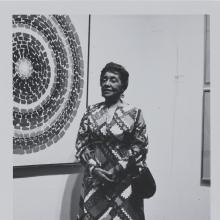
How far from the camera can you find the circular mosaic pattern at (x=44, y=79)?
155 centimetres

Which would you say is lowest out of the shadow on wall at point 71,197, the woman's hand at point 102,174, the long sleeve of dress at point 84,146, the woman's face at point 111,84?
the shadow on wall at point 71,197

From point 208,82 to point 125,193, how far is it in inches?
30.0

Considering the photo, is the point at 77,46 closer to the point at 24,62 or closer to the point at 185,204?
the point at 24,62

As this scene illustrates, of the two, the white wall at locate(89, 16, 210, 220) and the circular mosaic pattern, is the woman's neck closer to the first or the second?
the circular mosaic pattern

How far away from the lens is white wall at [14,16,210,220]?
74.6 inches

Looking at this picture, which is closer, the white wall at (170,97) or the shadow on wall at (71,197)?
the shadow on wall at (71,197)

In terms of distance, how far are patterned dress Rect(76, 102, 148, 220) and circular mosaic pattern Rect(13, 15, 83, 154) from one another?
0.25 m

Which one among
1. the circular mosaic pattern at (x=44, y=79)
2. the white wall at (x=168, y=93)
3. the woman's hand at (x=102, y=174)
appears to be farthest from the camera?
the white wall at (x=168, y=93)

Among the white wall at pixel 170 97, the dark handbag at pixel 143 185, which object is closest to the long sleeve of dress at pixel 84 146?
the dark handbag at pixel 143 185

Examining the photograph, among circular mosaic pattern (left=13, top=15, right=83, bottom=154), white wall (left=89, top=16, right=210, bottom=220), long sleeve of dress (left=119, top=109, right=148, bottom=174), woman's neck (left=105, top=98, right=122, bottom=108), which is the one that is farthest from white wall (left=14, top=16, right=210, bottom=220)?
long sleeve of dress (left=119, top=109, right=148, bottom=174)

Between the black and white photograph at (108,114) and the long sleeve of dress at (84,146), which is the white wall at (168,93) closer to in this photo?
the black and white photograph at (108,114)

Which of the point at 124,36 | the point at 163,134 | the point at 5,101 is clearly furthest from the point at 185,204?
the point at 5,101

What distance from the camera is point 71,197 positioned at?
69.7 inches

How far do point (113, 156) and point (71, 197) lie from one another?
1.43ft
